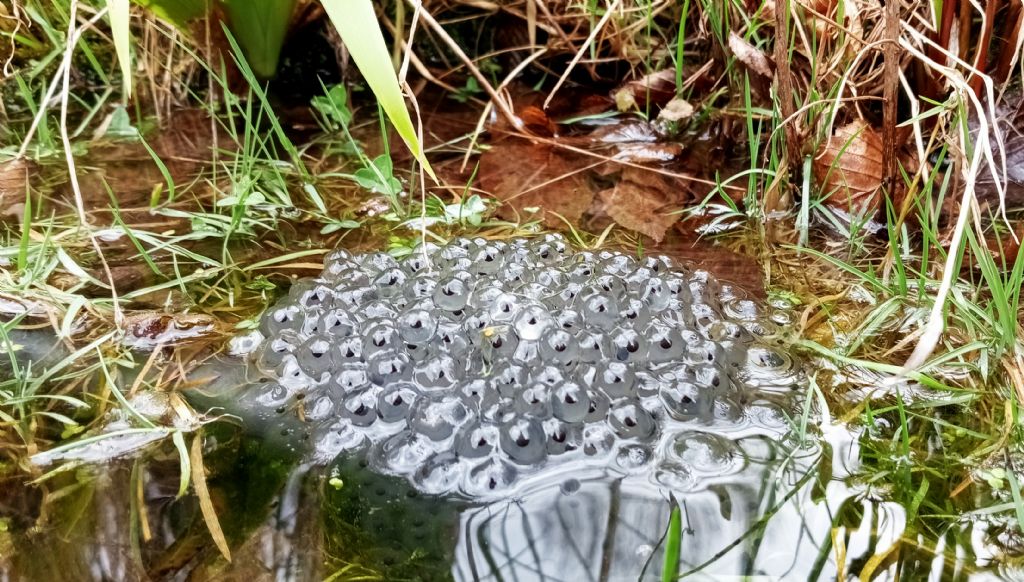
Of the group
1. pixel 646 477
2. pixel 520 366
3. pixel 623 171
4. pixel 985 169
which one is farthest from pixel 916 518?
pixel 623 171

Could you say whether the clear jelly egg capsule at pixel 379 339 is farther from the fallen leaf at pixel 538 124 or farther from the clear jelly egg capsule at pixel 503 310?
the fallen leaf at pixel 538 124

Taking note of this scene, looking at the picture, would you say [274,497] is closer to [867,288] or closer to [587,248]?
[587,248]

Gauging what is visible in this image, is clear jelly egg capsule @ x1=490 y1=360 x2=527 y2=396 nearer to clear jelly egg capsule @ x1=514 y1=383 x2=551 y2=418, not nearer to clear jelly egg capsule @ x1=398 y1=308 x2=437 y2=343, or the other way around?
clear jelly egg capsule @ x1=514 y1=383 x2=551 y2=418

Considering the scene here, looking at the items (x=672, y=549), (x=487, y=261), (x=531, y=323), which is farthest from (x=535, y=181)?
(x=672, y=549)

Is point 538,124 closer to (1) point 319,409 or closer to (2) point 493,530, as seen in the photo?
(1) point 319,409

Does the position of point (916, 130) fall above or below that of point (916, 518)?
above

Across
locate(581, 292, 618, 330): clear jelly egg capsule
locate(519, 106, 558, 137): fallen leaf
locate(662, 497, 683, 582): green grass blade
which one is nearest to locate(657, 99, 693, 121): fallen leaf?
locate(519, 106, 558, 137): fallen leaf
